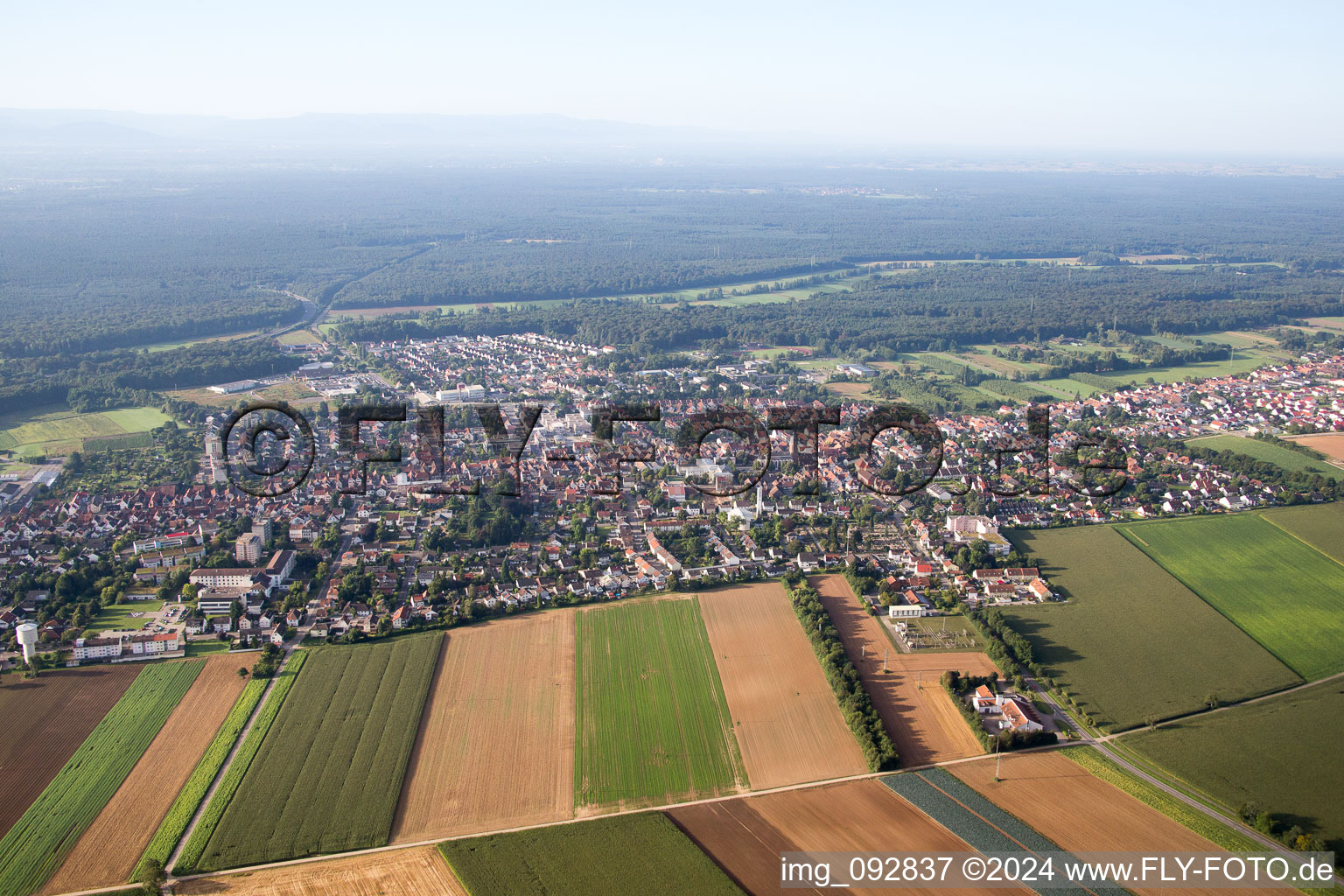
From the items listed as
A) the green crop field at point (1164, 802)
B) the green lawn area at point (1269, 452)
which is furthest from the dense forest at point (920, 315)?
the green crop field at point (1164, 802)

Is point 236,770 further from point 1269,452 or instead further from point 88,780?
point 1269,452

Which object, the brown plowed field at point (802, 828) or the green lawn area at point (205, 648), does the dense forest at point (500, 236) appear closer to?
the green lawn area at point (205, 648)

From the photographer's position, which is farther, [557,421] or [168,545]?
[557,421]

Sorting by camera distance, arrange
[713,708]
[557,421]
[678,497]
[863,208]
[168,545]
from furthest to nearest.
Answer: [863,208], [557,421], [678,497], [168,545], [713,708]

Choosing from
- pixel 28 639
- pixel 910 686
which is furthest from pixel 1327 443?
pixel 28 639

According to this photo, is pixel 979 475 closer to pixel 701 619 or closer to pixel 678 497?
pixel 678 497

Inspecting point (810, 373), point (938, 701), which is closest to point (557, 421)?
point (810, 373)
